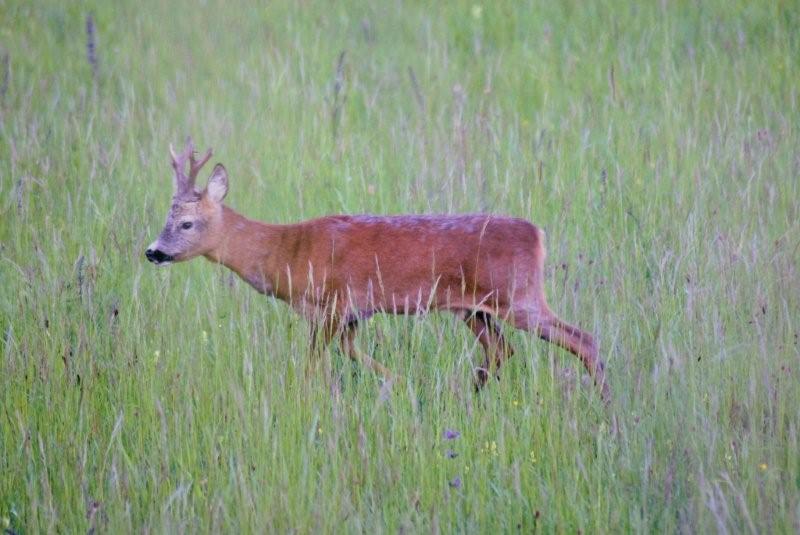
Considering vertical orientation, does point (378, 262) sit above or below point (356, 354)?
above

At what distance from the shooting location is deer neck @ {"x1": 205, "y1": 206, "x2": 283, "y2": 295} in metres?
6.77

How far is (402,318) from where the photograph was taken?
21.7ft

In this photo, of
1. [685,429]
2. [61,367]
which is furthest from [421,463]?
[61,367]

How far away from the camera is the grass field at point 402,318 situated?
4.34 metres

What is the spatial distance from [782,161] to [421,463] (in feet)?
14.6

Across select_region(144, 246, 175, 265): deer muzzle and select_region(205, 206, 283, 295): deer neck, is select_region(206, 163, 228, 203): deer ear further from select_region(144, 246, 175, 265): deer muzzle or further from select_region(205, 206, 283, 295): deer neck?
select_region(144, 246, 175, 265): deer muzzle

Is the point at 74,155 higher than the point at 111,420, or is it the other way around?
the point at 74,155

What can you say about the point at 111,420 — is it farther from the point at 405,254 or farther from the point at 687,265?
the point at 687,265

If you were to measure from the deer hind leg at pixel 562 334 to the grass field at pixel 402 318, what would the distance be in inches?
3.4

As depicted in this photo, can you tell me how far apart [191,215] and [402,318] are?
1352mm

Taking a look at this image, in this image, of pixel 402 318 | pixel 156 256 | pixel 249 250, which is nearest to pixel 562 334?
pixel 402 318

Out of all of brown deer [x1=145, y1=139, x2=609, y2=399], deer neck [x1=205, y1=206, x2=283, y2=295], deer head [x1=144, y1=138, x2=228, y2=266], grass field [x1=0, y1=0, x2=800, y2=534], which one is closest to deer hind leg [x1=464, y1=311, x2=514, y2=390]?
brown deer [x1=145, y1=139, x2=609, y2=399]

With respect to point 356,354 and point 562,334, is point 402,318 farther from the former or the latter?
point 562,334

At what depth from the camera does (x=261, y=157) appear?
840 cm
